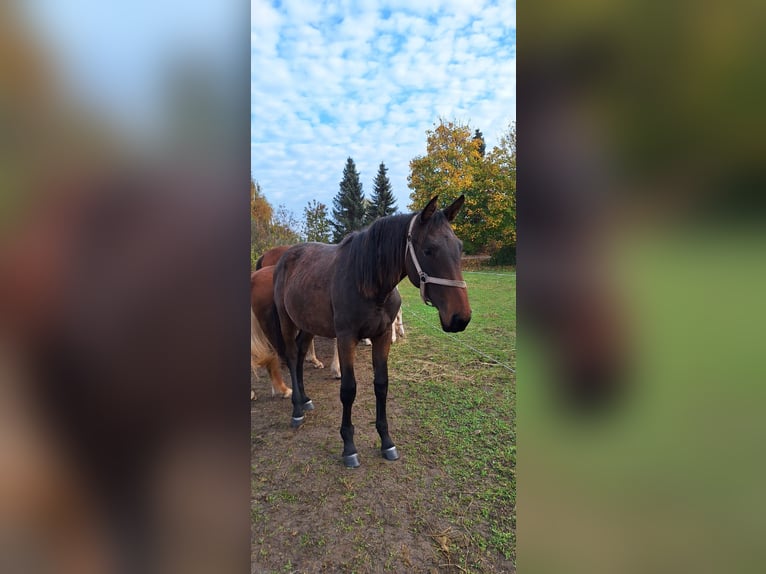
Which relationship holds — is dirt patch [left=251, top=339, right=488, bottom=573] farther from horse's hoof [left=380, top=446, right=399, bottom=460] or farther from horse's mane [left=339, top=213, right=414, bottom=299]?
horse's mane [left=339, top=213, right=414, bottom=299]

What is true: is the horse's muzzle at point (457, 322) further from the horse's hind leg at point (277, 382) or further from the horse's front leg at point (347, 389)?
the horse's hind leg at point (277, 382)

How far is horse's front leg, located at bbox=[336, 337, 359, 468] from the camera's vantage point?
262cm

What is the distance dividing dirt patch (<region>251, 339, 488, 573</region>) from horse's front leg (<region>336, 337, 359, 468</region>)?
0.30 feet

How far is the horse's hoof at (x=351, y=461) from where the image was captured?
2607mm

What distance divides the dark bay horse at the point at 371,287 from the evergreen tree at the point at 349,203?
70.5 feet

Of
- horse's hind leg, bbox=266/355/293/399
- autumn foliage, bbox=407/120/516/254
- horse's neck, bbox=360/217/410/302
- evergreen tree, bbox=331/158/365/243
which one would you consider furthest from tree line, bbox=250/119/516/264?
evergreen tree, bbox=331/158/365/243
